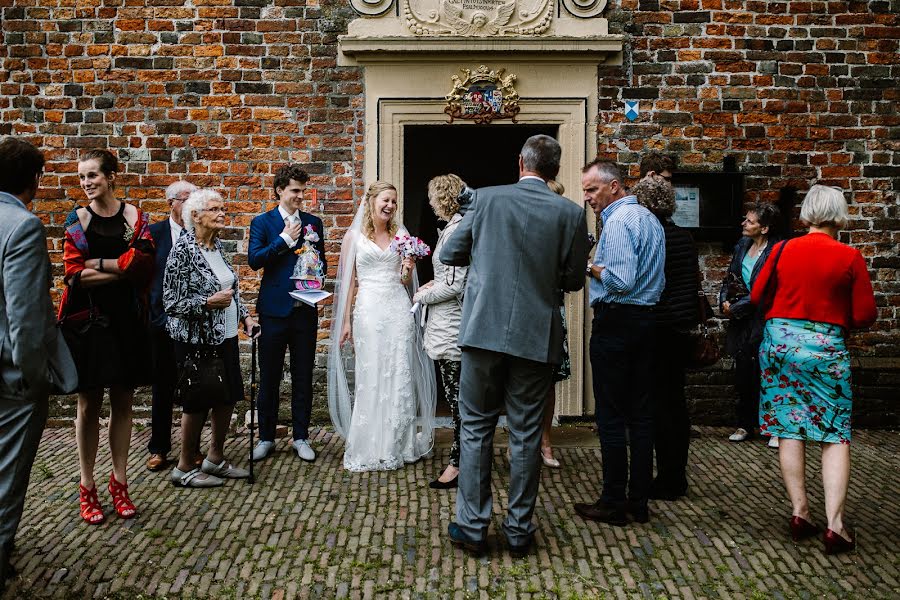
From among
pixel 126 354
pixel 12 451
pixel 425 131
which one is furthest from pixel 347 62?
pixel 12 451

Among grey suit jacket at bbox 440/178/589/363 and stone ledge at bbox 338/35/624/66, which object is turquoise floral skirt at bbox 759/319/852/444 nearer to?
grey suit jacket at bbox 440/178/589/363

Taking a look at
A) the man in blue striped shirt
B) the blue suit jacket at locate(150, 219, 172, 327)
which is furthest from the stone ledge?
the man in blue striped shirt

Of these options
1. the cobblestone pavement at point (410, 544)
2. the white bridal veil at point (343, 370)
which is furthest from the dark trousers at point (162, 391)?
the white bridal veil at point (343, 370)

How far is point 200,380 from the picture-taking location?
4.67m

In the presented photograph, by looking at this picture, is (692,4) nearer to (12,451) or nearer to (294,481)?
(294,481)

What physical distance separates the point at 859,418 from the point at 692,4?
3.90 metres

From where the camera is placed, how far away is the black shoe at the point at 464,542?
3.73 meters

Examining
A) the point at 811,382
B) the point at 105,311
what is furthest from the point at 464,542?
the point at 105,311

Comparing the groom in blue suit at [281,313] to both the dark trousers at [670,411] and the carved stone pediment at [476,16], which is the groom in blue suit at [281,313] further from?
the dark trousers at [670,411]

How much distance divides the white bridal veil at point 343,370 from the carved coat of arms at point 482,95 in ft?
5.23

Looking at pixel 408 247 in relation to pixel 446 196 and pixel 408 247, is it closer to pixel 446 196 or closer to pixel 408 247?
pixel 408 247

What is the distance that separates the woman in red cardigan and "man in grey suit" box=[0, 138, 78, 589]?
11.5 feet

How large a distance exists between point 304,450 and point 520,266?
2.62 m

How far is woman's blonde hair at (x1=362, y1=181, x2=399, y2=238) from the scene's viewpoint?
538cm
